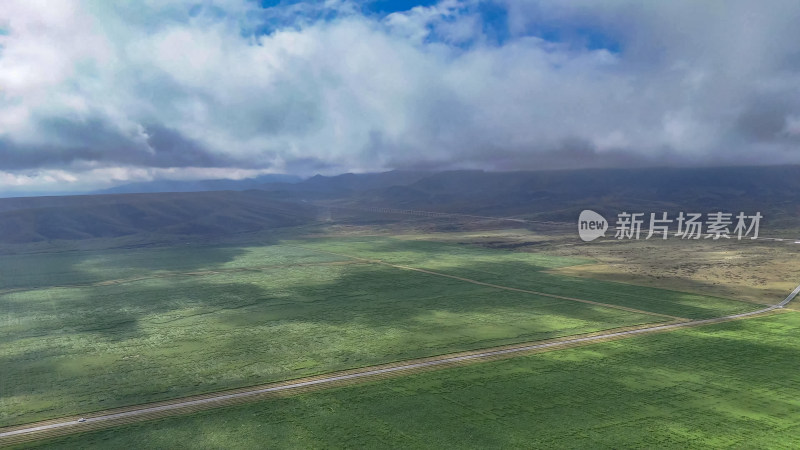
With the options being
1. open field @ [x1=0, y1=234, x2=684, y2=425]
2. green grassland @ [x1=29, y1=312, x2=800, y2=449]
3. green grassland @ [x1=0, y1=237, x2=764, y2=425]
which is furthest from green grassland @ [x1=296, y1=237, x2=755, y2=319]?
green grassland @ [x1=29, y1=312, x2=800, y2=449]

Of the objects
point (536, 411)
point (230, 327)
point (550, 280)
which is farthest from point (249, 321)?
point (550, 280)

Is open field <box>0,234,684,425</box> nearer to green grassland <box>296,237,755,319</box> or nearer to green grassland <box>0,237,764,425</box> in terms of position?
green grassland <box>0,237,764,425</box>

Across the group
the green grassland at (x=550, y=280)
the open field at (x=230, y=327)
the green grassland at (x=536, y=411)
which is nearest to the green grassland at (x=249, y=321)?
the open field at (x=230, y=327)

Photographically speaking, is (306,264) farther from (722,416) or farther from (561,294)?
(722,416)

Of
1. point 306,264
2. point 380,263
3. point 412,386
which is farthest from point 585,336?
point 306,264

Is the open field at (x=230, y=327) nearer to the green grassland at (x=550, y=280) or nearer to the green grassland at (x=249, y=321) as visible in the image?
the green grassland at (x=249, y=321)

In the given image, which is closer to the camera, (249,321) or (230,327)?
(230,327)

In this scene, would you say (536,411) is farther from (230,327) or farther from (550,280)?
(550,280)
